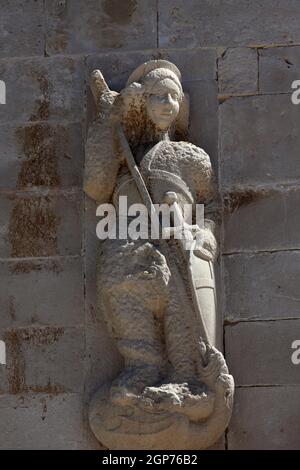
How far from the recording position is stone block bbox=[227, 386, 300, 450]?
9.11 meters

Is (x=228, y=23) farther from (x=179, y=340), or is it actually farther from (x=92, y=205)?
(x=179, y=340)

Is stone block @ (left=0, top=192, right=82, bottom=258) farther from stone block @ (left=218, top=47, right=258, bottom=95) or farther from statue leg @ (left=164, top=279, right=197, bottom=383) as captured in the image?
stone block @ (left=218, top=47, right=258, bottom=95)

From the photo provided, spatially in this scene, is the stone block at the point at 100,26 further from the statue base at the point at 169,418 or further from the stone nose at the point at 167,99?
the statue base at the point at 169,418

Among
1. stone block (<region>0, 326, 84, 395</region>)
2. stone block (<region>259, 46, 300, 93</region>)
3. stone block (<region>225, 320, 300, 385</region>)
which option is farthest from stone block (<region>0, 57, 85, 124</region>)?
stone block (<region>225, 320, 300, 385</region>)

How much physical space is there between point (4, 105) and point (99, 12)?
2.63 ft

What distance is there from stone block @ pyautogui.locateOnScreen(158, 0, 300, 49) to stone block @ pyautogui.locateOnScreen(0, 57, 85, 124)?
57cm

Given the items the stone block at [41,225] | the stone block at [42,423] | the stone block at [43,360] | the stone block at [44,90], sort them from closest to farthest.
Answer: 1. the stone block at [42,423]
2. the stone block at [43,360]
3. the stone block at [41,225]
4. the stone block at [44,90]

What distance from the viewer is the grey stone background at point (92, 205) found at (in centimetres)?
923

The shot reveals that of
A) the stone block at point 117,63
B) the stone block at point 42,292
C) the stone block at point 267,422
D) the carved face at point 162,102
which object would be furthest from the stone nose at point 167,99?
the stone block at point 267,422

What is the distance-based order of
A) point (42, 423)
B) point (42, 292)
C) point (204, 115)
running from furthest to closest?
point (204, 115)
point (42, 292)
point (42, 423)

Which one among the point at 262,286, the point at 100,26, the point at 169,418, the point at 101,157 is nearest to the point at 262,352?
the point at 262,286

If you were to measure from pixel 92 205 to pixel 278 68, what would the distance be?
137 cm

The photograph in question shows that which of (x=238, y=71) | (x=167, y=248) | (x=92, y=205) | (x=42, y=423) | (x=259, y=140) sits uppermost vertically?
(x=238, y=71)

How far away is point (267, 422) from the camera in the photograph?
9.13 m
